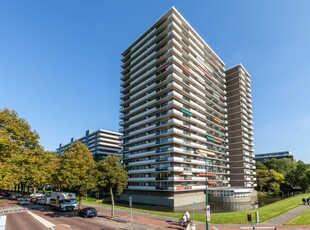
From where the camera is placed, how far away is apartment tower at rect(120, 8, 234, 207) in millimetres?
60625

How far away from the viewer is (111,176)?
32156 millimetres

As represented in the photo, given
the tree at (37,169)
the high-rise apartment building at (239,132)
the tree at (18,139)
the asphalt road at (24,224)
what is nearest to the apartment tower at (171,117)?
the high-rise apartment building at (239,132)

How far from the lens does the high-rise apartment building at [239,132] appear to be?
8906cm

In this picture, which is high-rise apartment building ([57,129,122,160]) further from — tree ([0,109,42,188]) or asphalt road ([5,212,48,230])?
asphalt road ([5,212,48,230])

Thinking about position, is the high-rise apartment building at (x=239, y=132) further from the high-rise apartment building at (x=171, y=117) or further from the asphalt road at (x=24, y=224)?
the asphalt road at (x=24, y=224)

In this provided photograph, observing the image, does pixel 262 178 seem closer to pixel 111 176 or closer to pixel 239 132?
pixel 239 132

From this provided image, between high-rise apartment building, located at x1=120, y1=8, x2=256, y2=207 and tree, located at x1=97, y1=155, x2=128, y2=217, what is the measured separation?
24771 mm

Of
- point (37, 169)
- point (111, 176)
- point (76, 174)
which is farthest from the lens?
point (37, 169)

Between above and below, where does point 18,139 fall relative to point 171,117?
below

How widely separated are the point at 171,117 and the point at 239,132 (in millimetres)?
42168

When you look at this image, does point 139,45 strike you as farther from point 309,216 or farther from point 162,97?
point 309,216

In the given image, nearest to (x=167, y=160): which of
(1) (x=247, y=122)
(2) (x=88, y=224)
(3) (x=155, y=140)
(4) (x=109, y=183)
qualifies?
(3) (x=155, y=140)

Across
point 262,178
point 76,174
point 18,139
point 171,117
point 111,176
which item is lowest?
point 262,178

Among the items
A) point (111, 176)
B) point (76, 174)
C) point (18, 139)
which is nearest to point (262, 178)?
point (76, 174)
